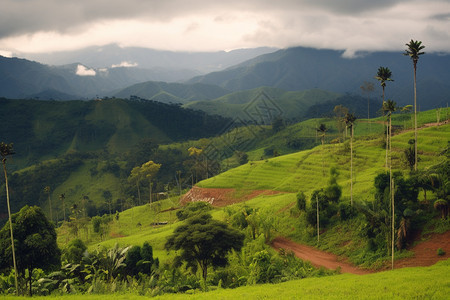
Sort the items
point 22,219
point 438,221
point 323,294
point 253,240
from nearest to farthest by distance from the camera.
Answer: point 323,294 → point 22,219 → point 438,221 → point 253,240

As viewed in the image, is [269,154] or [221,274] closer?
[221,274]

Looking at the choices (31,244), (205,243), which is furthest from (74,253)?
(205,243)

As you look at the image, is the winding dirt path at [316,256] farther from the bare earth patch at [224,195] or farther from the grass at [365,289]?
the bare earth patch at [224,195]

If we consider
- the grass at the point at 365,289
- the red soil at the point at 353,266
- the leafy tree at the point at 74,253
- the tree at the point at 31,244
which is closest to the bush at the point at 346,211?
the red soil at the point at 353,266

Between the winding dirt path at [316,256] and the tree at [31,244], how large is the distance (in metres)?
25.4

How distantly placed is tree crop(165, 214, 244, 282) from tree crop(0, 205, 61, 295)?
1100cm

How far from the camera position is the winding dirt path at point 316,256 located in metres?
35.6

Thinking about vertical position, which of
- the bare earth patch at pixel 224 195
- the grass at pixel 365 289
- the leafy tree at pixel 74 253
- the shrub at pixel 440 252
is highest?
the grass at pixel 365 289

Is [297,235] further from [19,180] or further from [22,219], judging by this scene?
[19,180]

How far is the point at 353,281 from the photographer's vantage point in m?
25.0

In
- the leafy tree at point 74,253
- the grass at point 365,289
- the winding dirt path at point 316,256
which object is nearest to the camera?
the grass at point 365,289

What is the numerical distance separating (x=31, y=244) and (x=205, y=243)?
15.9 metres

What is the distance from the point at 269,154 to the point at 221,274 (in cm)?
→ 12728

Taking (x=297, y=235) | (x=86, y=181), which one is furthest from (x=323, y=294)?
(x=86, y=181)
